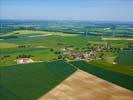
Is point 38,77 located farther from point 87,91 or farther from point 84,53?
point 84,53

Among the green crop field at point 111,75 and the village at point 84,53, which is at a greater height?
the green crop field at point 111,75

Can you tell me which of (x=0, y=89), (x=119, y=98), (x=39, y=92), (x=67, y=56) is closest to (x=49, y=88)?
(x=39, y=92)

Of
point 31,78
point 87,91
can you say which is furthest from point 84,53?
point 87,91

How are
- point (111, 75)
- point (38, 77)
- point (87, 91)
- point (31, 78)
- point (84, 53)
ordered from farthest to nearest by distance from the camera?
point (84, 53), point (111, 75), point (38, 77), point (31, 78), point (87, 91)

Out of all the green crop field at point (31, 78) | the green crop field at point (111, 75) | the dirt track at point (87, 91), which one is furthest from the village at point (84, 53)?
the dirt track at point (87, 91)

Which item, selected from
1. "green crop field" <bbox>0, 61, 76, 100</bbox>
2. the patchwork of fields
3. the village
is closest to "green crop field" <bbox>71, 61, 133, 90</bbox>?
the patchwork of fields

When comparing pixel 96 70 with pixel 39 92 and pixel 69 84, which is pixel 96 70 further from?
pixel 39 92

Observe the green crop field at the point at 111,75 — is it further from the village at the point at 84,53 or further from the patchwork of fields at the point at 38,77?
the village at the point at 84,53
